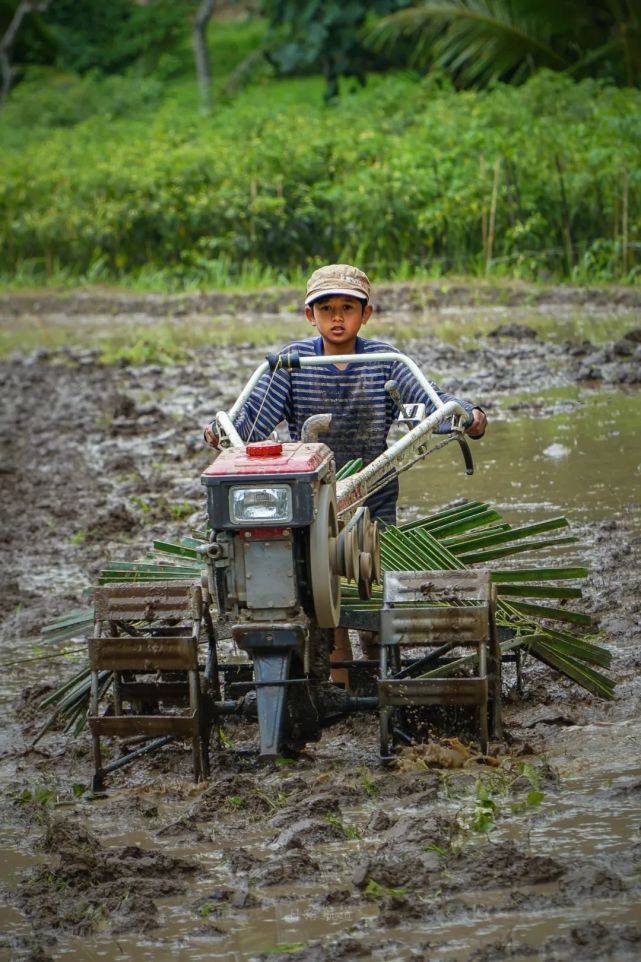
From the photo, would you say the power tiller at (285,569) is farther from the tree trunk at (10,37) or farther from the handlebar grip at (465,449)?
the tree trunk at (10,37)

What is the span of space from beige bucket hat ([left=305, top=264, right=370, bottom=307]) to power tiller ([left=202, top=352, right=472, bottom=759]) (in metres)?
0.86

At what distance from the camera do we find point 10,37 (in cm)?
3791

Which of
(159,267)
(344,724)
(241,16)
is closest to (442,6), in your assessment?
(159,267)

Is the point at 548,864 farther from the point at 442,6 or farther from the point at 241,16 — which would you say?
the point at 241,16

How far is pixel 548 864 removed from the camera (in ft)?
12.5

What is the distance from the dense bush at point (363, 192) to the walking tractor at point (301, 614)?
12203 mm

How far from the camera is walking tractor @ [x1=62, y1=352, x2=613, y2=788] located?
14.9 feet

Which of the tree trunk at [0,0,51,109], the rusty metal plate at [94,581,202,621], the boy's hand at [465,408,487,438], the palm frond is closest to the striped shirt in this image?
the boy's hand at [465,408,487,438]

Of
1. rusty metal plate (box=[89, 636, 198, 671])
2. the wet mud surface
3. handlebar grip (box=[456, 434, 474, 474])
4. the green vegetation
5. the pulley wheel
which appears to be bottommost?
the wet mud surface

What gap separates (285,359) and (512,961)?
2570 millimetres

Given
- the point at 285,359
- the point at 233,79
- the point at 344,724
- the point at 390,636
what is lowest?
the point at 344,724

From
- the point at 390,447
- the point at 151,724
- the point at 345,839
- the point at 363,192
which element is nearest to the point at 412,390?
the point at 390,447

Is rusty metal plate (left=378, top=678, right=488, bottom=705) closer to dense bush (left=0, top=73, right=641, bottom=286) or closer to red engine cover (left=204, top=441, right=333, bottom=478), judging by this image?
red engine cover (left=204, top=441, right=333, bottom=478)

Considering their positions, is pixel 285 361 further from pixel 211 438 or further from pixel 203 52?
pixel 203 52
